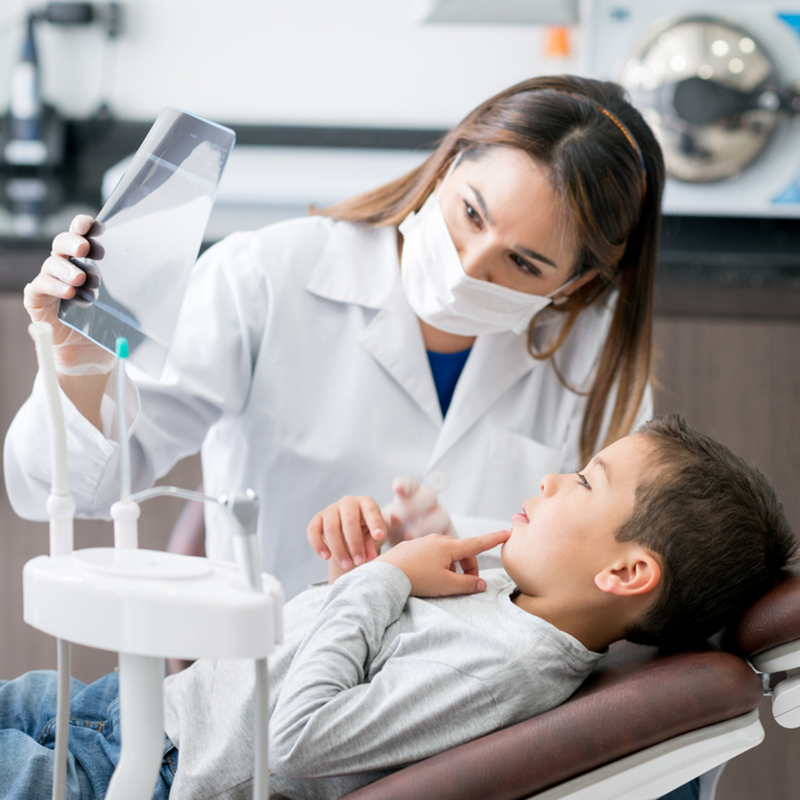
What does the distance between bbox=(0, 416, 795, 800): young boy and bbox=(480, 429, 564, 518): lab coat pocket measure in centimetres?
34

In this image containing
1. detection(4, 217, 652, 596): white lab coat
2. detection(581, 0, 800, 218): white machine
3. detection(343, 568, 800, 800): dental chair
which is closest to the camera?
detection(343, 568, 800, 800): dental chair

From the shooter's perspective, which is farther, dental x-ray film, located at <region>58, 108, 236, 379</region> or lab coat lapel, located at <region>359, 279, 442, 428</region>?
lab coat lapel, located at <region>359, 279, 442, 428</region>

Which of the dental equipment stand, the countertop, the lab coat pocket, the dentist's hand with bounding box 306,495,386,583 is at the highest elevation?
the dental equipment stand

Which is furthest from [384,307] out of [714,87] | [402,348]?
[714,87]

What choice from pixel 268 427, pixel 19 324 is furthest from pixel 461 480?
pixel 19 324

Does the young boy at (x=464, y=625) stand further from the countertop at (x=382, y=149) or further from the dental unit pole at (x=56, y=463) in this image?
the countertop at (x=382, y=149)

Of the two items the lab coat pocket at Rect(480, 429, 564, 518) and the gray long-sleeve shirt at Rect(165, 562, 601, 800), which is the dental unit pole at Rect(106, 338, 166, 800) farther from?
the lab coat pocket at Rect(480, 429, 564, 518)

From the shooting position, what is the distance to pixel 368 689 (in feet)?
2.50

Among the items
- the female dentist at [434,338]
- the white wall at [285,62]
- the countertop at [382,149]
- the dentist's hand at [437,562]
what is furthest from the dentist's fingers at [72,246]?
the white wall at [285,62]

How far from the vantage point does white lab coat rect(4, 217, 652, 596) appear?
124 cm

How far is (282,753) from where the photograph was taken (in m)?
0.73

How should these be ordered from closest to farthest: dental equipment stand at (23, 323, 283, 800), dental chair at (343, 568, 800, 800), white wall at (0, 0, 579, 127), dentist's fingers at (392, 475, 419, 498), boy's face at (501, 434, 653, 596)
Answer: dental equipment stand at (23, 323, 283, 800) < dental chair at (343, 568, 800, 800) < boy's face at (501, 434, 653, 596) < dentist's fingers at (392, 475, 419, 498) < white wall at (0, 0, 579, 127)

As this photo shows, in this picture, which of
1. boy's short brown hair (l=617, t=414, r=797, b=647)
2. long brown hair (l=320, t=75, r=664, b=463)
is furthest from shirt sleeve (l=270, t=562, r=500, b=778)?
long brown hair (l=320, t=75, r=664, b=463)

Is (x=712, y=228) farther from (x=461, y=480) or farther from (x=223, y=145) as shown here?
(x=223, y=145)
